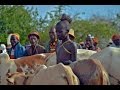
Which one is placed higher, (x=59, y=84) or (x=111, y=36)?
(x=111, y=36)

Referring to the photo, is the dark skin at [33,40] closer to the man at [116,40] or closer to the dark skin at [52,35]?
the dark skin at [52,35]

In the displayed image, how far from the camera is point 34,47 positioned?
31.2 ft

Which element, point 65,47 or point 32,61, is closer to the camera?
point 65,47

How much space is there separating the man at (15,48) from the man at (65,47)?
1.61 ft

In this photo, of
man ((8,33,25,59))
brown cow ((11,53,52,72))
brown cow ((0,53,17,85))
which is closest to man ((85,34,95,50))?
brown cow ((11,53,52,72))

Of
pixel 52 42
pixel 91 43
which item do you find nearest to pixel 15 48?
pixel 52 42

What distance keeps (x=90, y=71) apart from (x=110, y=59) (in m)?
0.31

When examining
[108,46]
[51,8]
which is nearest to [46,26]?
[51,8]

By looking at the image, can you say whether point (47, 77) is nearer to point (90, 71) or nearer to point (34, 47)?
point (34, 47)

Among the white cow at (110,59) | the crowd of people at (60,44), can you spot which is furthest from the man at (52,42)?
the white cow at (110,59)

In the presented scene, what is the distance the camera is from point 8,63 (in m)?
9.50

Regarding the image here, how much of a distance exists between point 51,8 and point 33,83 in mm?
1033

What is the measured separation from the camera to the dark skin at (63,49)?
9.38 metres

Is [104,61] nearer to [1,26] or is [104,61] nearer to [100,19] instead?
[100,19]
